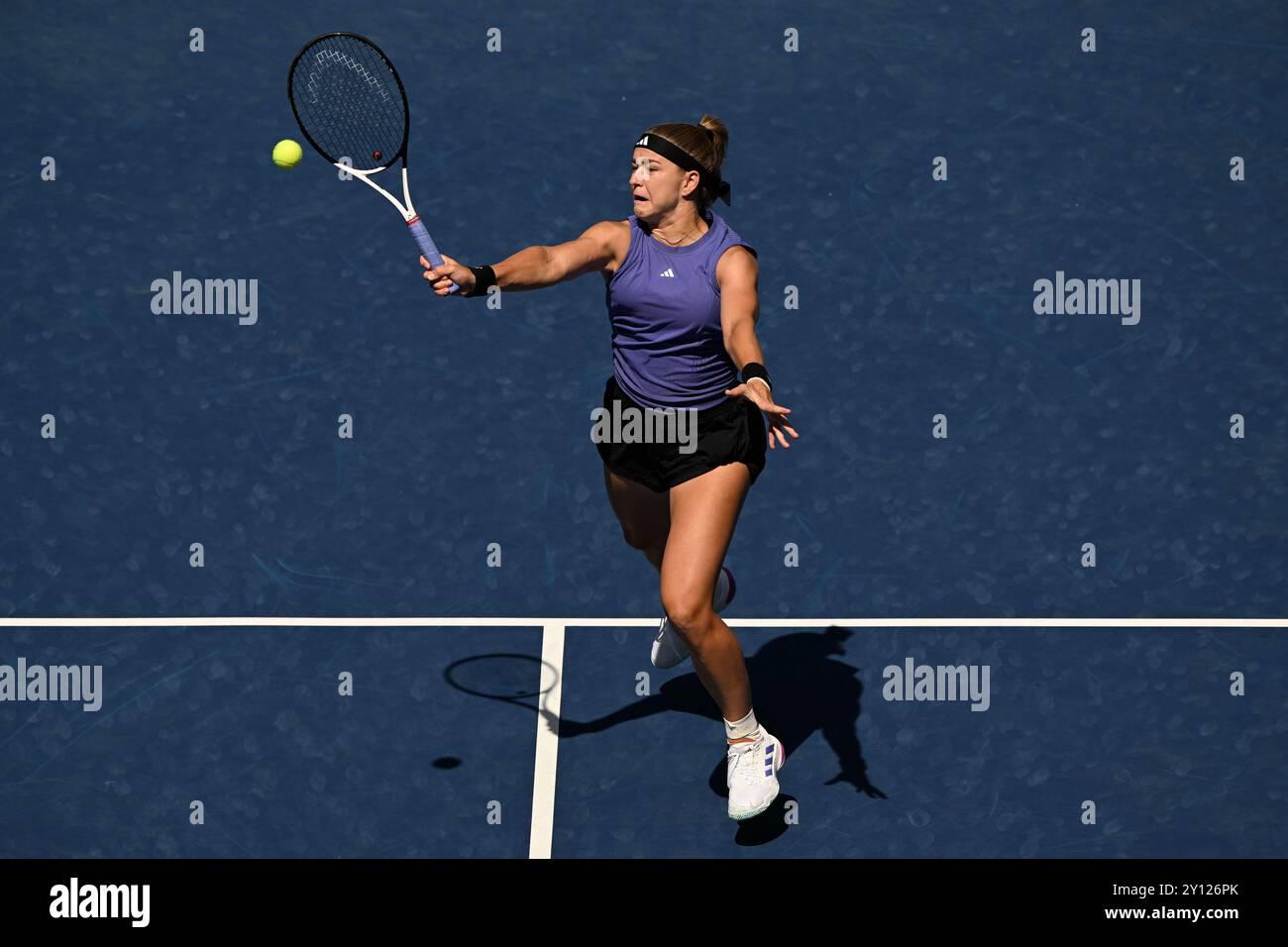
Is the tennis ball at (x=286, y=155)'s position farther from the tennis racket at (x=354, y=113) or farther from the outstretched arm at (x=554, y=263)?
the outstretched arm at (x=554, y=263)

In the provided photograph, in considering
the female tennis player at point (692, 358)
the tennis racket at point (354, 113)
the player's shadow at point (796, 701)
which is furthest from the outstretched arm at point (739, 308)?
the player's shadow at point (796, 701)

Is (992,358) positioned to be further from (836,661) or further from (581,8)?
(581,8)

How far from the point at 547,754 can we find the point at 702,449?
1594mm

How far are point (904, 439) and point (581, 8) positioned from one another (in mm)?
4228

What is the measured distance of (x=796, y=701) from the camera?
834 centimetres

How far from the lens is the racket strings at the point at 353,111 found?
28.8ft

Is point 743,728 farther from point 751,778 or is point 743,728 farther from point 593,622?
point 593,622

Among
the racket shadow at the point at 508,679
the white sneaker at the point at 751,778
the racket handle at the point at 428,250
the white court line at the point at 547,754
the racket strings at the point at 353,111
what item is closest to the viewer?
the racket handle at the point at 428,250

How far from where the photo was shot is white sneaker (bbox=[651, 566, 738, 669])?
8258mm

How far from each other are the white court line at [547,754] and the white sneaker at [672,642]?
49 centimetres

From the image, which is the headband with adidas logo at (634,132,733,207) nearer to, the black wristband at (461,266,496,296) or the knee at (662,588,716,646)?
the black wristband at (461,266,496,296)

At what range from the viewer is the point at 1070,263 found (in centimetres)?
1079

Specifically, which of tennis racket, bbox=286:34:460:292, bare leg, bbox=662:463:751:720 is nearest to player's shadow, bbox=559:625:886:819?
bare leg, bbox=662:463:751:720

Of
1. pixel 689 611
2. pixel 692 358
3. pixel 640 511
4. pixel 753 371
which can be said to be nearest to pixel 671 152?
pixel 692 358
